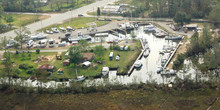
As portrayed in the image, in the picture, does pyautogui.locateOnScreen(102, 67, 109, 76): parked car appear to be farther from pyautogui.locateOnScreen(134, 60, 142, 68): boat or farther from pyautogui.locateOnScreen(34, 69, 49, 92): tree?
pyautogui.locateOnScreen(34, 69, 49, 92): tree

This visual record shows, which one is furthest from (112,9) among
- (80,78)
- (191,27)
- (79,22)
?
(80,78)

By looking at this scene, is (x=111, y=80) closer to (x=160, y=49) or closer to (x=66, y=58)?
(x=66, y=58)

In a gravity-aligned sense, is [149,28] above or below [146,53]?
above

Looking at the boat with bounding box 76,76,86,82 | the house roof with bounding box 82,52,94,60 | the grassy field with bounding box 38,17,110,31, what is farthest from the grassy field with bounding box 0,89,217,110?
the grassy field with bounding box 38,17,110,31

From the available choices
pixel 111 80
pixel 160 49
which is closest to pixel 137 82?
pixel 111 80

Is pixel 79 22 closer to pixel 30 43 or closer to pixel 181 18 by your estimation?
pixel 30 43

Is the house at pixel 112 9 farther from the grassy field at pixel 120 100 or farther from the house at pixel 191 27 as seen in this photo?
the grassy field at pixel 120 100
